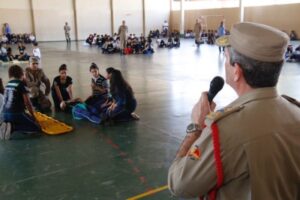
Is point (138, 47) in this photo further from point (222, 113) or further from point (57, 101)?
point (222, 113)

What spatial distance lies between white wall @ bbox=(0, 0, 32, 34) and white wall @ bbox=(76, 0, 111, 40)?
4.51m

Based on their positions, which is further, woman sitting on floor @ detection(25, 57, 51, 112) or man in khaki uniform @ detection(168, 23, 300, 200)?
woman sitting on floor @ detection(25, 57, 51, 112)

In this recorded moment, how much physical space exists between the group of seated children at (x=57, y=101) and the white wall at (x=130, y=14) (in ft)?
88.8

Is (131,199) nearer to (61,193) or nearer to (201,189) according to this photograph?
(61,193)

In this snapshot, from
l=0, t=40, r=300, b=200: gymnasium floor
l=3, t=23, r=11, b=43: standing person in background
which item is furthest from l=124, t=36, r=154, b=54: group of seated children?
l=3, t=23, r=11, b=43: standing person in background

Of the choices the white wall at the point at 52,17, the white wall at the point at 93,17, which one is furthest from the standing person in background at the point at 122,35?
the white wall at the point at 93,17

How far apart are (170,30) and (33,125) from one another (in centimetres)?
3321

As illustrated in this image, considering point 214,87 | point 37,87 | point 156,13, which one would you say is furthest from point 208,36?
point 214,87

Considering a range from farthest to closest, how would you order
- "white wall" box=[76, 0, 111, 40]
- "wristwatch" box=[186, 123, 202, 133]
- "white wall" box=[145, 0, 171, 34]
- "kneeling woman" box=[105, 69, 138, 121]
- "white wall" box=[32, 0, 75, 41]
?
"white wall" box=[145, 0, 171, 34]
"white wall" box=[76, 0, 111, 40]
"white wall" box=[32, 0, 75, 41]
"kneeling woman" box=[105, 69, 138, 121]
"wristwatch" box=[186, 123, 202, 133]

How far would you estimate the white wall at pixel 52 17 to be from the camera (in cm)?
3000

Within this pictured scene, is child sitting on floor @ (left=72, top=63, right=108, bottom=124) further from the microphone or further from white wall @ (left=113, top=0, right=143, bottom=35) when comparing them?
white wall @ (left=113, top=0, right=143, bottom=35)

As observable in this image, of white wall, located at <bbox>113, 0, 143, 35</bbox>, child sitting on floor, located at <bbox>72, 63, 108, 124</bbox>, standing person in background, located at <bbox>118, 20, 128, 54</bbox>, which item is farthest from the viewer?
white wall, located at <bbox>113, 0, 143, 35</bbox>

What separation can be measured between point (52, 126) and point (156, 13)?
104ft

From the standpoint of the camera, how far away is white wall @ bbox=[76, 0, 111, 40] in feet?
105
